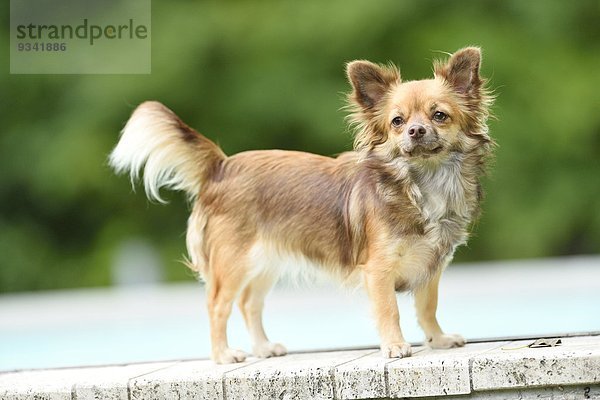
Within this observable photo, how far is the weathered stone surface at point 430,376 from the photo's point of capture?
3.47 m

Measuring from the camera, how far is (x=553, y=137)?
11.1 meters

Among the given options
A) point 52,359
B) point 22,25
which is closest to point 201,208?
point 52,359

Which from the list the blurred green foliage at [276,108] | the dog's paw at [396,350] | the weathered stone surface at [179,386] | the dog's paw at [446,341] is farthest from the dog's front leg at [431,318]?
the blurred green foliage at [276,108]

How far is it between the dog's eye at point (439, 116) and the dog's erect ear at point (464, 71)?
0.18m

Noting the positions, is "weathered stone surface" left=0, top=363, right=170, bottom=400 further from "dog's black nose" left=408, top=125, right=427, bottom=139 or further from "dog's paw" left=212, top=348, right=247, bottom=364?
"dog's black nose" left=408, top=125, right=427, bottom=139

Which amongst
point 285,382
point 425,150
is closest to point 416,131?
point 425,150

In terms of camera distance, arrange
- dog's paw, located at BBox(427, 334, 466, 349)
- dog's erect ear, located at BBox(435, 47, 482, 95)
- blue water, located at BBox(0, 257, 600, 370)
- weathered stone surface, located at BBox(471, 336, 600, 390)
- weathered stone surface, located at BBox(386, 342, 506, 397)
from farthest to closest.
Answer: blue water, located at BBox(0, 257, 600, 370), dog's paw, located at BBox(427, 334, 466, 349), dog's erect ear, located at BBox(435, 47, 482, 95), weathered stone surface, located at BBox(386, 342, 506, 397), weathered stone surface, located at BBox(471, 336, 600, 390)

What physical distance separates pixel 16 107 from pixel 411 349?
850 cm

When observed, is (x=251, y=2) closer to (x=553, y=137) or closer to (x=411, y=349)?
(x=553, y=137)

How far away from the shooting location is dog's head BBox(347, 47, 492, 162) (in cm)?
389

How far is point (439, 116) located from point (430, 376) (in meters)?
0.96

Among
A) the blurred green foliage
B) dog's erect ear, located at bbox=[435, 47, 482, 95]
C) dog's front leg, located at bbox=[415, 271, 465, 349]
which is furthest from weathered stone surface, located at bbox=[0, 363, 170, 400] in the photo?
the blurred green foliage

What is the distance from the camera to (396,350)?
3873 mm

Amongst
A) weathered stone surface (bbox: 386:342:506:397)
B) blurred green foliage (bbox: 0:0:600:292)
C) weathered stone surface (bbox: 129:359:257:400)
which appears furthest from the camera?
blurred green foliage (bbox: 0:0:600:292)
